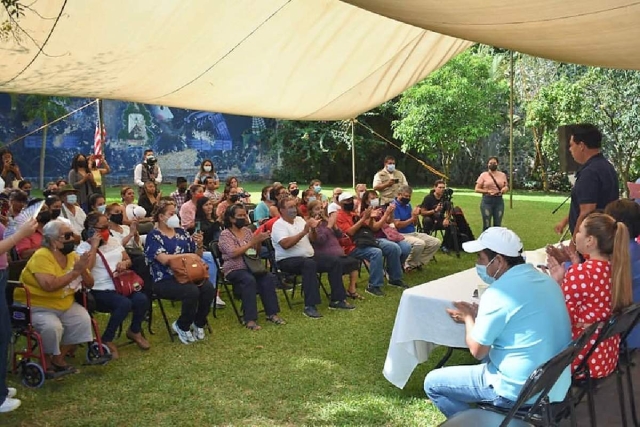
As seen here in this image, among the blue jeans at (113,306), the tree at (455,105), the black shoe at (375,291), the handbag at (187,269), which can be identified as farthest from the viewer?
the tree at (455,105)

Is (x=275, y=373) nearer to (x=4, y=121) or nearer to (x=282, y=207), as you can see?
(x=282, y=207)

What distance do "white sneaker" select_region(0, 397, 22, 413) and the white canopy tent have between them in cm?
257

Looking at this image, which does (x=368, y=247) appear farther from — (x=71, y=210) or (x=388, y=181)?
(x=71, y=210)

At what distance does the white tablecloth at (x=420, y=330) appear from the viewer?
455 centimetres

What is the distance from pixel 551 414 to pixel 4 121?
24.2 m

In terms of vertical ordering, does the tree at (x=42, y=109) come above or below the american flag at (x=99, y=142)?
above

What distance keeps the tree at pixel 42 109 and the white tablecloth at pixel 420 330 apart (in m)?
21.6

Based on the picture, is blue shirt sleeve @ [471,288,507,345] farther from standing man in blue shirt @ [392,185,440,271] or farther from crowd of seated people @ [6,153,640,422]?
standing man in blue shirt @ [392,185,440,271]

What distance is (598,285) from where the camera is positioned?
3781 mm

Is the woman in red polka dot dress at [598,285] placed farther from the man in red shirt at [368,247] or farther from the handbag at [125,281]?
the man in red shirt at [368,247]

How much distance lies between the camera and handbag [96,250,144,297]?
19.8ft

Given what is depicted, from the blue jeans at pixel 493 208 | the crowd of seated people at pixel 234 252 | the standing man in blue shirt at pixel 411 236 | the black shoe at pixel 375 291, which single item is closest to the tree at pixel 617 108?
the blue jeans at pixel 493 208

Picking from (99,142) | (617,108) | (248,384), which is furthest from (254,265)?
(617,108)

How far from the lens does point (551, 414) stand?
3344 millimetres
